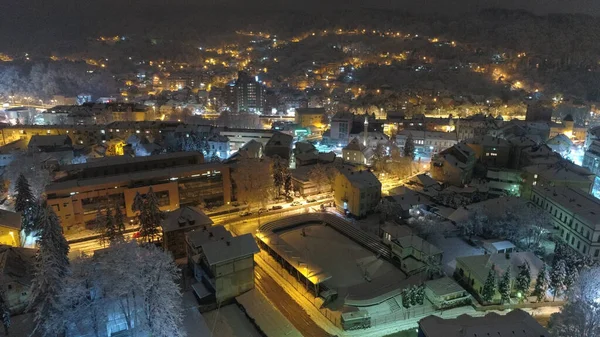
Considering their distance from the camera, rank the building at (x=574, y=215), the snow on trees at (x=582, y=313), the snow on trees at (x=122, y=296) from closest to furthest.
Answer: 1. the snow on trees at (x=122, y=296)
2. the snow on trees at (x=582, y=313)
3. the building at (x=574, y=215)

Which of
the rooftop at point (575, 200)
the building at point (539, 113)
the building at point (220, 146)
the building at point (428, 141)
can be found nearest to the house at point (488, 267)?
the rooftop at point (575, 200)

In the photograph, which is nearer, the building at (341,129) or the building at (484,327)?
the building at (484,327)

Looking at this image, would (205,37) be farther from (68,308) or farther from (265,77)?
Result: (68,308)

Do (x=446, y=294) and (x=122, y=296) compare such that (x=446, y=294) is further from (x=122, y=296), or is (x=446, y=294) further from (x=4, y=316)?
(x=4, y=316)

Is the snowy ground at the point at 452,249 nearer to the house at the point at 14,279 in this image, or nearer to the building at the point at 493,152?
the building at the point at 493,152

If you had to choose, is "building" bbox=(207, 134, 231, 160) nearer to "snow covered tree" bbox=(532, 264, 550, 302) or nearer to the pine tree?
the pine tree

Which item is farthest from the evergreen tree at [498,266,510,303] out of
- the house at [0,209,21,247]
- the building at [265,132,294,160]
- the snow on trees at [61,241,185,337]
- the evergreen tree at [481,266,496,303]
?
the house at [0,209,21,247]

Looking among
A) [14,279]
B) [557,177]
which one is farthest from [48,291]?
[557,177]
